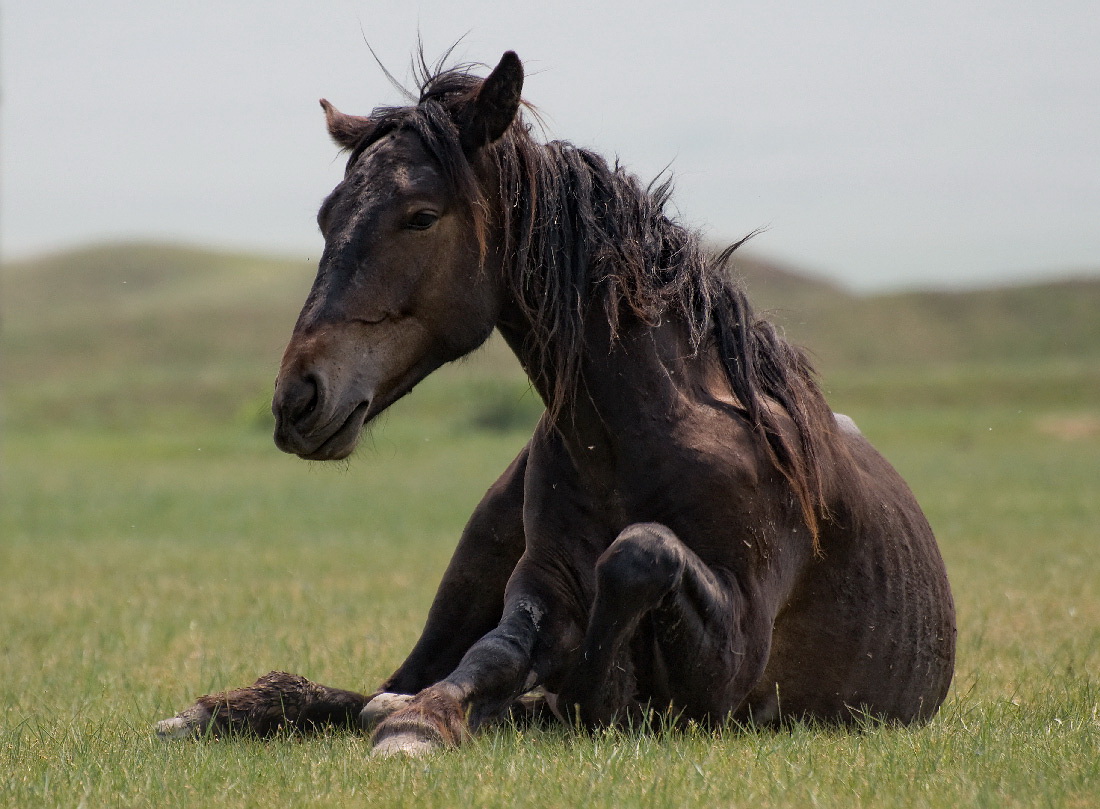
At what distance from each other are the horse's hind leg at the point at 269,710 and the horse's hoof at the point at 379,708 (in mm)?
386

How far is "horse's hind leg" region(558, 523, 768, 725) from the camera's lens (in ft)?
12.4

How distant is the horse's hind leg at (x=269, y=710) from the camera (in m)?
4.67

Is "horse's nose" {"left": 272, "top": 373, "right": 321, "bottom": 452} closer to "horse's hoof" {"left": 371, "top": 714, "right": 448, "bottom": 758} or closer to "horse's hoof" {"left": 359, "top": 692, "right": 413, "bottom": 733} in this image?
"horse's hoof" {"left": 371, "top": 714, "right": 448, "bottom": 758}

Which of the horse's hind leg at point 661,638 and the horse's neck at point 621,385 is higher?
the horse's neck at point 621,385

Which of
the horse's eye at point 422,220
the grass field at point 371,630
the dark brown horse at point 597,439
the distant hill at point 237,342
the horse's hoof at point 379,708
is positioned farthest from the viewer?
the distant hill at point 237,342

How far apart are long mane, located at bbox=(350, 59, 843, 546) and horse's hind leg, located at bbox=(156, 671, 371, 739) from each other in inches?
58.9

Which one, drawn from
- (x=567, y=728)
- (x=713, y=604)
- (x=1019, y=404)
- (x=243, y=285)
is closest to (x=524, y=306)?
(x=713, y=604)

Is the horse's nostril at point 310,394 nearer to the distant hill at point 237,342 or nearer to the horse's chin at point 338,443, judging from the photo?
the horse's chin at point 338,443

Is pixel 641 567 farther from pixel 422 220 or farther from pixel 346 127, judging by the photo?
pixel 346 127

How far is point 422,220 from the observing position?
4.10 meters

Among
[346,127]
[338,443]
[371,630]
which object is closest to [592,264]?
[346,127]

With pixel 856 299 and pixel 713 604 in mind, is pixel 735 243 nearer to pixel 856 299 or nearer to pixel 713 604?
pixel 713 604

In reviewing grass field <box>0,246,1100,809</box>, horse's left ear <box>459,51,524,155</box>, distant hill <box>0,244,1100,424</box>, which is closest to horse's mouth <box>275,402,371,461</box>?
grass field <box>0,246,1100,809</box>

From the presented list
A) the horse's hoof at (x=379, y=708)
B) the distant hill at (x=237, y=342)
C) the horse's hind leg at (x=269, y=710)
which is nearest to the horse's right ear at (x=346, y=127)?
the horse's hoof at (x=379, y=708)
